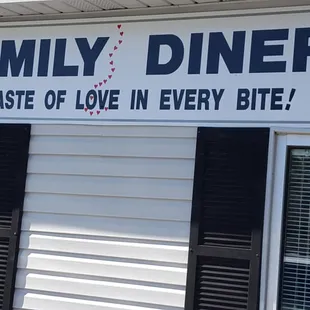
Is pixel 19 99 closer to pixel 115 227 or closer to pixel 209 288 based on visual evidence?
pixel 115 227

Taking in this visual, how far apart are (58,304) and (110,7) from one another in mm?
2246

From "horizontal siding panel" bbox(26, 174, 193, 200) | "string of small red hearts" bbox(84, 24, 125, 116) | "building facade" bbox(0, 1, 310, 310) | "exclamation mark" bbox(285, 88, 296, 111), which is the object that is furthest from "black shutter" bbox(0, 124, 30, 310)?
"exclamation mark" bbox(285, 88, 296, 111)

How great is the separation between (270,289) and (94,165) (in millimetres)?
1585

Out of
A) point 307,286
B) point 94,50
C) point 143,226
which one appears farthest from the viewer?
Result: point 94,50

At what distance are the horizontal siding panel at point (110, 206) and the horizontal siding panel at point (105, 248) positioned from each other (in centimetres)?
20

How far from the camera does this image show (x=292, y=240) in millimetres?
4590

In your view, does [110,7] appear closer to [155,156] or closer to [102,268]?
[155,156]

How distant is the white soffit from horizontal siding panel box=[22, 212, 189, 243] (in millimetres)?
1549

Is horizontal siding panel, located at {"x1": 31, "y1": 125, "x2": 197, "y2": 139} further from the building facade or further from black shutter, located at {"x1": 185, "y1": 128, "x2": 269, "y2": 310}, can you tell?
black shutter, located at {"x1": 185, "y1": 128, "x2": 269, "y2": 310}

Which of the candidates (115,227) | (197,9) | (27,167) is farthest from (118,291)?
(197,9)

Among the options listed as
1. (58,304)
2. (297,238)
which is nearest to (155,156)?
(297,238)

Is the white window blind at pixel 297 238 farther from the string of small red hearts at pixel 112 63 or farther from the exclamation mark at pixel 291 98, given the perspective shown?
the string of small red hearts at pixel 112 63

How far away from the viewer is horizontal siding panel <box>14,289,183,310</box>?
4978 mm

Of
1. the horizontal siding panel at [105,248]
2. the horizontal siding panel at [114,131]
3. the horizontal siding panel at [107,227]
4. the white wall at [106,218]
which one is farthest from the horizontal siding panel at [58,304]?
the horizontal siding panel at [114,131]
